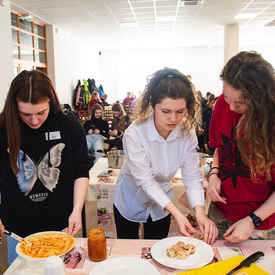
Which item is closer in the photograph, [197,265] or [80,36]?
[197,265]

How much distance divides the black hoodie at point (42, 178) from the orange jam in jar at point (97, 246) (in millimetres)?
335

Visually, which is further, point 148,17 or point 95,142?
point 148,17

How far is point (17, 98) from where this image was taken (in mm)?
1206

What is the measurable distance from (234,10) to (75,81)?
518 centimetres

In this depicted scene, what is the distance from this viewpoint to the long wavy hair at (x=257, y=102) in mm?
1040

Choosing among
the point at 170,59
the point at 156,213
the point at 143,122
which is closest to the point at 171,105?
the point at 143,122

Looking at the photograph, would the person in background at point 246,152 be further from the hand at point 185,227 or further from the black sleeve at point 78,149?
the black sleeve at point 78,149

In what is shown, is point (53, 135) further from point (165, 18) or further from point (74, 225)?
point (165, 18)

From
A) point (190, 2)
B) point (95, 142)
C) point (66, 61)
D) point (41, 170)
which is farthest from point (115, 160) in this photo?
point (66, 61)

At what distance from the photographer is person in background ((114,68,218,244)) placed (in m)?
1.24

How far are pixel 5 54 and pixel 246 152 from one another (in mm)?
4912

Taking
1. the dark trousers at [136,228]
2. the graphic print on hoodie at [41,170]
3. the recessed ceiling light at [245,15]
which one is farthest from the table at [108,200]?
the recessed ceiling light at [245,15]

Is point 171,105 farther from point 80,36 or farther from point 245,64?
point 80,36

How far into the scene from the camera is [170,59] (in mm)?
13016
